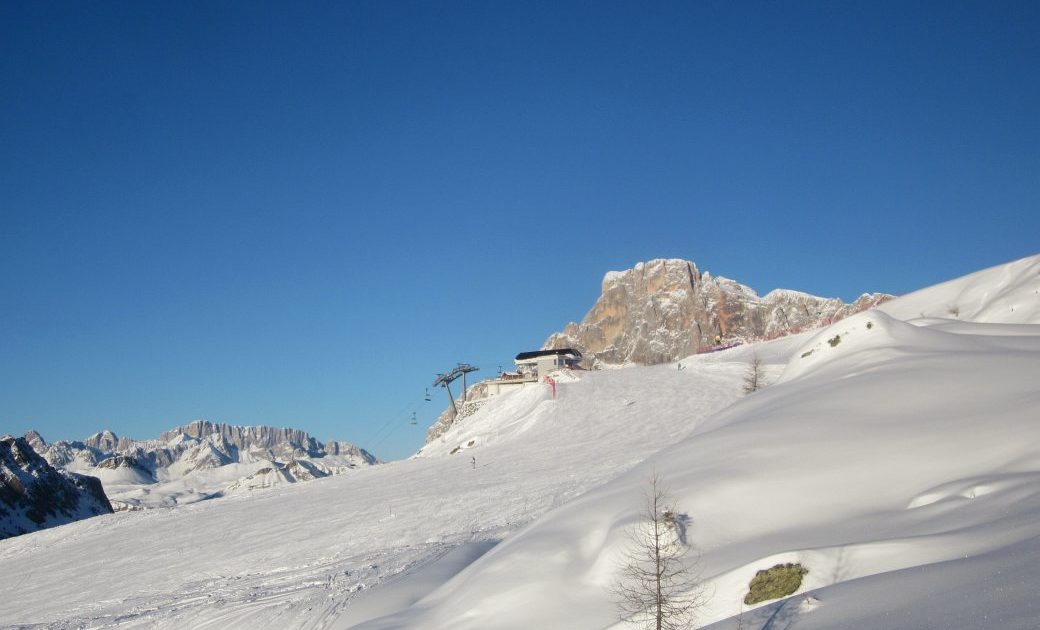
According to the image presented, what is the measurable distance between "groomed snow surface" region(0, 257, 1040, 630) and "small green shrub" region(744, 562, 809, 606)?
18 centimetres

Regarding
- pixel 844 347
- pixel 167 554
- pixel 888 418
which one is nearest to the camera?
pixel 888 418

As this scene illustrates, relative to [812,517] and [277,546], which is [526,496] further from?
[812,517]

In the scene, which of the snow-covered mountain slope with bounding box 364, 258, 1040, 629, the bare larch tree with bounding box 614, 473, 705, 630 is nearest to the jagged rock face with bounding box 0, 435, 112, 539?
the snow-covered mountain slope with bounding box 364, 258, 1040, 629

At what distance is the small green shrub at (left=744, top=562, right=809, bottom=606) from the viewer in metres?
11.9

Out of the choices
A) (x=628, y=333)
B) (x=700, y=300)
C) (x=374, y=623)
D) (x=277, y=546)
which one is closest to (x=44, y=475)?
(x=628, y=333)

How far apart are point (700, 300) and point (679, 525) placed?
512ft

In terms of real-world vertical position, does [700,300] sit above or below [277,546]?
above

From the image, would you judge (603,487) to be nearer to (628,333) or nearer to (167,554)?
(167,554)

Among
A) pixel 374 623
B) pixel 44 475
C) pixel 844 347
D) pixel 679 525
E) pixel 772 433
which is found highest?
pixel 44 475

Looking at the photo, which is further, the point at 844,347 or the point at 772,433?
the point at 844,347

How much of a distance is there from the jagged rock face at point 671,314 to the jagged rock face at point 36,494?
105 meters

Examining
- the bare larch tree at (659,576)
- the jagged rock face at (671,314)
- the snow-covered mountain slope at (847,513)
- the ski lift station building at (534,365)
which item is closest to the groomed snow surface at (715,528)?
the snow-covered mountain slope at (847,513)

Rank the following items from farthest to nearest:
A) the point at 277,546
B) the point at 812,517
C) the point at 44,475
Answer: the point at 44,475 → the point at 277,546 → the point at 812,517

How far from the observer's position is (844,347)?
95.8ft
